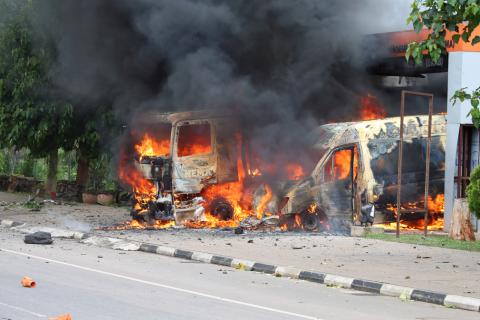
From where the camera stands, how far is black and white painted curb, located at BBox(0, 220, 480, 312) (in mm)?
9680

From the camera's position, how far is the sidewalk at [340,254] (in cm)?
1100

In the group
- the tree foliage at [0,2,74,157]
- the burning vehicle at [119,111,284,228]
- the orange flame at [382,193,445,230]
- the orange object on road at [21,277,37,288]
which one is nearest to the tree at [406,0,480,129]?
the orange object on road at [21,277,37,288]

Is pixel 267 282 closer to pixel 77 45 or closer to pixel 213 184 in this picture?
pixel 213 184

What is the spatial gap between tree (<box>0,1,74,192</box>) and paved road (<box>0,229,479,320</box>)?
29.8 feet

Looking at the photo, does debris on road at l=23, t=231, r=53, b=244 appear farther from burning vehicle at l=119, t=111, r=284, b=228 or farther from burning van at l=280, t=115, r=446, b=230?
burning van at l=280, t=115, r=446, b=230

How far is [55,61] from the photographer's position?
21484 millimetres

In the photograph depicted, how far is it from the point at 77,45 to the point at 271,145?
18.6 ft

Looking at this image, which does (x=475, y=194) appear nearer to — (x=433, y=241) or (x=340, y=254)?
(x=433, y=241)

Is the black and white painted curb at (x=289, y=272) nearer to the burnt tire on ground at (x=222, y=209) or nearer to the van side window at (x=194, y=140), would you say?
the van side window at (x=194, y=140)

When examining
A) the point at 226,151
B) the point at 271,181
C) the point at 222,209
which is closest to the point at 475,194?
the point at 271,181

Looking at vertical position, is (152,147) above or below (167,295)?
above

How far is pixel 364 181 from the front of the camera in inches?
640

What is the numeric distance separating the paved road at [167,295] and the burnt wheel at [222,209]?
517 centimetres

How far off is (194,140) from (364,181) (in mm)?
3743
